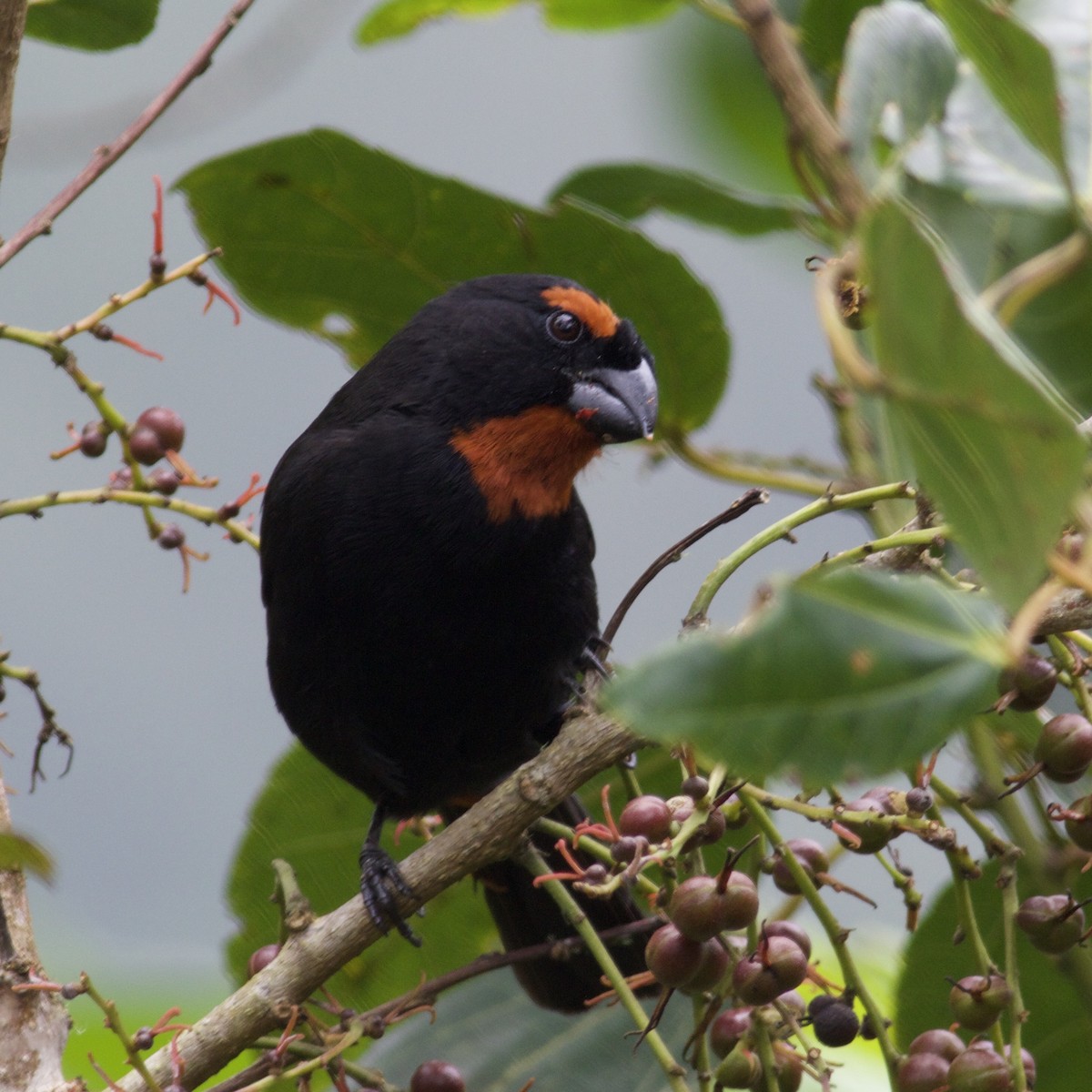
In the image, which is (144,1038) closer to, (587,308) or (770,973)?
(770,973)

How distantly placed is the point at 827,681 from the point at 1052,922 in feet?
2.53

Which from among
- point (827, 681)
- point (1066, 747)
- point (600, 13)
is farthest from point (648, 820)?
point (600, 13)

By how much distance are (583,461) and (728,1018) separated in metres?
1.11

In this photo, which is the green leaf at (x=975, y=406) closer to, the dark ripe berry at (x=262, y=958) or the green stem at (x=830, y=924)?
the green stem at (x=830, y=924)

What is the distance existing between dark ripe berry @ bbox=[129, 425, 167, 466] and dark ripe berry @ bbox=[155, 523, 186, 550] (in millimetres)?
102

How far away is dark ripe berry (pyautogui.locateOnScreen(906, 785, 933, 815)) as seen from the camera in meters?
1.28

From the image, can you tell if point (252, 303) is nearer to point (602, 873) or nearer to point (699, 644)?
point (602, 873)

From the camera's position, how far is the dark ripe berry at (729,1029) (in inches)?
52.0

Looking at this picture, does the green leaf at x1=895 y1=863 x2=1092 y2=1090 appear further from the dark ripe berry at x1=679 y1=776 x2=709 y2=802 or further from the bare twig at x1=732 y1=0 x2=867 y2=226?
the bare twig at x1=732 y1=0 x2=867 y2=226

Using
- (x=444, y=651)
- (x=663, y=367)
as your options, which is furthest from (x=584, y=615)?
(x=663, y=367)

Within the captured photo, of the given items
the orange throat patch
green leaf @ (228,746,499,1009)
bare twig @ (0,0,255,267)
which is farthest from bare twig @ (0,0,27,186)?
green leaf @ (228,746,499,1009)

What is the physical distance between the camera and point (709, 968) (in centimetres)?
131

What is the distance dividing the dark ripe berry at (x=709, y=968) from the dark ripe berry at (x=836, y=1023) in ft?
0.42

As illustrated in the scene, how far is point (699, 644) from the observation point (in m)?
0.66
